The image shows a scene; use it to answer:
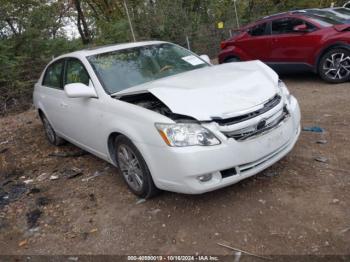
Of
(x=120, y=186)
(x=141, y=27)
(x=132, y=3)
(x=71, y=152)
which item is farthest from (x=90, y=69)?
(x=132, y=3)

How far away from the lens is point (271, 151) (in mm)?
3148

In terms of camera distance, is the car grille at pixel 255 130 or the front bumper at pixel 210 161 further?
the car grille at pixel 255 130

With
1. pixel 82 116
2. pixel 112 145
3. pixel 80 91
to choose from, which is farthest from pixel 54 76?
pixel 112 145

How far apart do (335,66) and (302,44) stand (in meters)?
0.80

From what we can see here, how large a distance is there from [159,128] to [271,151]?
108 centimetres

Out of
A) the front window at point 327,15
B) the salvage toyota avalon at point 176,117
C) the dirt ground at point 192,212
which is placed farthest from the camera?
the front window at point 327,15

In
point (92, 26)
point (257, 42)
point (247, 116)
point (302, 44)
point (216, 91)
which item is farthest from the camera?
point (92, 26)

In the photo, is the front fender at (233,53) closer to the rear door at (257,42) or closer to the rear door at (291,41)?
the rear door at (257,42)

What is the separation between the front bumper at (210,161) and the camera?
112 inches

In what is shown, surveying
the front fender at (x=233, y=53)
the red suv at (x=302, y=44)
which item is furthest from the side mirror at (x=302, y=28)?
the front fender at (x=233, y=53)

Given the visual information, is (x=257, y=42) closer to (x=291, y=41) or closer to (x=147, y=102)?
(x=291, y=41)

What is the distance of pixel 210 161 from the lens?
2838 mm

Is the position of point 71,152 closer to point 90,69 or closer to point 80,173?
point 80,173

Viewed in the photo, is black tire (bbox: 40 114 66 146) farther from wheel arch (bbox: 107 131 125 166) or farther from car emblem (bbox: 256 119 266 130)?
car emblem (bbox: 256 119 266 130)
